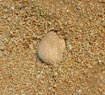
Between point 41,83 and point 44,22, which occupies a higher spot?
point 44,22

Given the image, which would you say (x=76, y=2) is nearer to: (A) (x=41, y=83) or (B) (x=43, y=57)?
(B) (x=43, y=57)

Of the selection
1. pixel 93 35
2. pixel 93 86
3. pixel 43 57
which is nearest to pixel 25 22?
pixel 43 57

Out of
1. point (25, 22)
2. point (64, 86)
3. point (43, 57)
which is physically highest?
point (25, 22)
